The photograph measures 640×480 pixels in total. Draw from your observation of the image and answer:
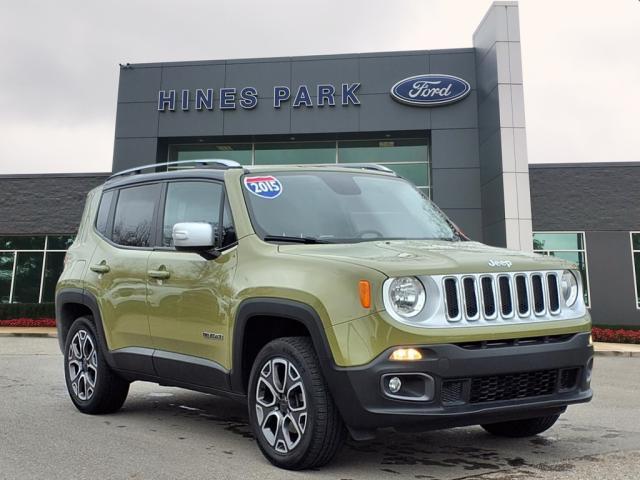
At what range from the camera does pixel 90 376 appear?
607cm

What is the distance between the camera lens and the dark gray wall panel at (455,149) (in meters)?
23.0

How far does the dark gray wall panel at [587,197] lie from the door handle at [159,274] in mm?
19816

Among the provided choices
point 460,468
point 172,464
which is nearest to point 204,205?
point 172,464

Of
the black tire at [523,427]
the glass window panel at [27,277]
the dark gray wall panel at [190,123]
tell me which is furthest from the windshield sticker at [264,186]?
the glass window panel at [27,277]

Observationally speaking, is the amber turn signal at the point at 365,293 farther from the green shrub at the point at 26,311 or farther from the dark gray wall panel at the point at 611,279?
the green shrub at the point at 26,311

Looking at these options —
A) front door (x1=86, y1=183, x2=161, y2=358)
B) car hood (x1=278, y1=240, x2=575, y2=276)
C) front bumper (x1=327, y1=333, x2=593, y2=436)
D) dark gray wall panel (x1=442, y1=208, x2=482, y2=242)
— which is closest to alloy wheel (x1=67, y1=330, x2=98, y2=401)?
front door (x1=86, y1=183, x2=161, y2=358)

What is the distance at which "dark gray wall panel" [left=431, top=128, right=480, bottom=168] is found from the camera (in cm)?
2302

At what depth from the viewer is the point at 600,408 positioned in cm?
693

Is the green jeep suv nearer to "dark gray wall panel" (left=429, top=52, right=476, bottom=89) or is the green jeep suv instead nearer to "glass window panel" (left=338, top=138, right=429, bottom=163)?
"glass window panel" (left=338, top=138, right=429, bottom=163)

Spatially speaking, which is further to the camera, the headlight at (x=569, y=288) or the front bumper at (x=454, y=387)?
the headlight at (x=569, y=288)

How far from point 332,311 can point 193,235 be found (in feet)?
4.14

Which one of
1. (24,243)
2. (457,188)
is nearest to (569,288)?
(457,188)

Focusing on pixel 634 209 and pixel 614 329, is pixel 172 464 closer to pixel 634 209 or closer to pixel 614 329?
pixel 614 329

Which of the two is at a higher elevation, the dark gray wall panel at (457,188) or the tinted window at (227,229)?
the dark gray wall panel at (457,188)
